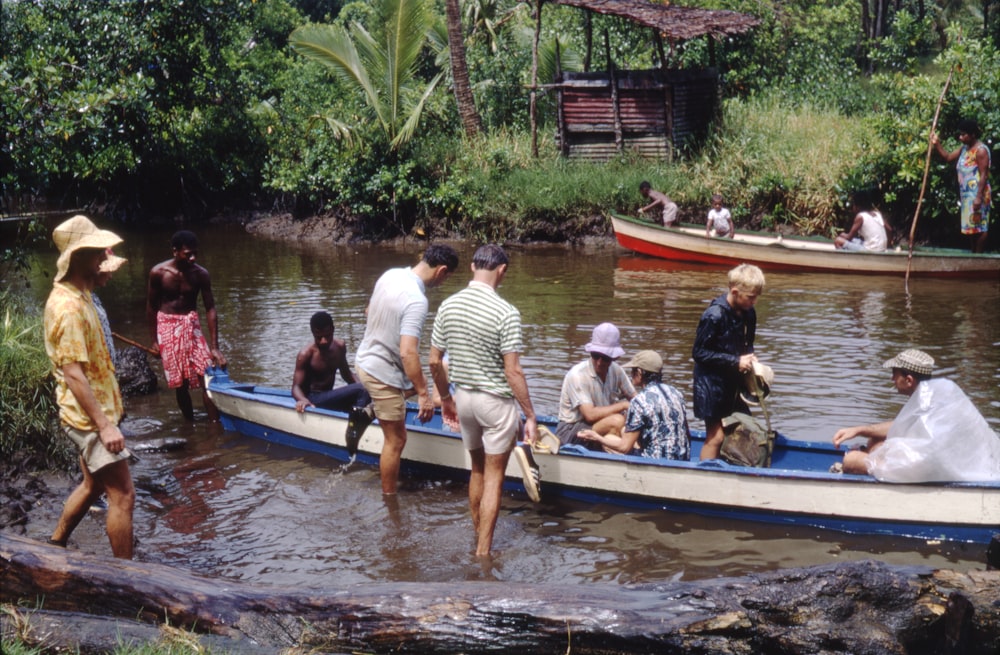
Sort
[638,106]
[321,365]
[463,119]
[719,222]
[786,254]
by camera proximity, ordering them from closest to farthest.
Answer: [321,365], [786,254], [719,222], [638,106], [463,119]

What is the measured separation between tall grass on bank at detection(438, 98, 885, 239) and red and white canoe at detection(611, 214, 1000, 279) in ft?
3.88

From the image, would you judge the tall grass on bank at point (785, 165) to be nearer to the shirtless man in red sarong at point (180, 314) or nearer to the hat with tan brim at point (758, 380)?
the hat with tan brim at point (758, 380)

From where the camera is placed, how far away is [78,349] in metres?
5.44

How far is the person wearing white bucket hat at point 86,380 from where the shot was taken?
Answer: 214 inches

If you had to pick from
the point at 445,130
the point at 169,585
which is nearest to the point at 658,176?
the point at 445,130

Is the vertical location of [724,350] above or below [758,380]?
above

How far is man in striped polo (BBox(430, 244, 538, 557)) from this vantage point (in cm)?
631

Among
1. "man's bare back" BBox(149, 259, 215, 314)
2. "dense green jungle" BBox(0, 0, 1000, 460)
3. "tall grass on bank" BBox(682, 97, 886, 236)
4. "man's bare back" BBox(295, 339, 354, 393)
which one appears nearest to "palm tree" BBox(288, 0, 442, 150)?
"dense green jungle" BBox(0, 0, 1000, 460)

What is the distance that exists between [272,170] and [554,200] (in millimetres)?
7014

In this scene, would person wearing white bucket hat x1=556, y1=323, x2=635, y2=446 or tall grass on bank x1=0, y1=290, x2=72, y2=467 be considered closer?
person wearing white bucket hat x1=556, y1=323, x2=635, y2=446

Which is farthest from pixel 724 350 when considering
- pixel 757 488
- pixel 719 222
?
pixel 719 222

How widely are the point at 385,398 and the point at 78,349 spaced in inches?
Result: 95.3

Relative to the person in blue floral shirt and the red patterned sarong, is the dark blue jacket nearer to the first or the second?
the person in blue floral shirt

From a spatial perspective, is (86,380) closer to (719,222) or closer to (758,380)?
(758,380)
